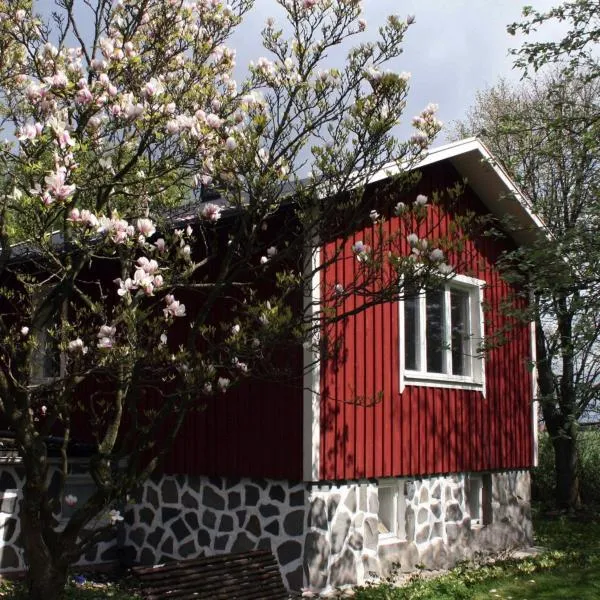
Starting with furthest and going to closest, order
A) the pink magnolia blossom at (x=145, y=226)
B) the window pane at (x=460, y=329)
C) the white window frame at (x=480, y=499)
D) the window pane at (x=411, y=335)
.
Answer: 1. the white window frame at (x=480, y=499)
2. the window pane at (x=460, y=329)
3. the window pane at (x=411, y=335)
4. the pink magnolia blossom at (x=145, y=226)

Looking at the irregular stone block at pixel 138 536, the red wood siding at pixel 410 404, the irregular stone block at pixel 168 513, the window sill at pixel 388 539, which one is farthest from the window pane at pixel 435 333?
the irregular stone block at pixel 138 536

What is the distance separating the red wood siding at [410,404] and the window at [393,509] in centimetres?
27

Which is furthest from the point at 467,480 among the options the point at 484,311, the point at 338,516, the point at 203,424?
the point at 203,424

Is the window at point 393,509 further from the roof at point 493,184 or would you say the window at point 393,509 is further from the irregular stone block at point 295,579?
the roof at point 493,184

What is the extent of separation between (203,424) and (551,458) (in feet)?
35.6

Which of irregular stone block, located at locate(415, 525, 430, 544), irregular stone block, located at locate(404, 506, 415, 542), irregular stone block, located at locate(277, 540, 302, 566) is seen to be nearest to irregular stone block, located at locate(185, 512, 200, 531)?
irregular stone block, located at locate(277, 540, 302, 566)

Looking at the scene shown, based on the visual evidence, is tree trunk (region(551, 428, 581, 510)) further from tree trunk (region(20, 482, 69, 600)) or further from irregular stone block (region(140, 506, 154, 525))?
tree trunk (region(20, 482, 69, 600))

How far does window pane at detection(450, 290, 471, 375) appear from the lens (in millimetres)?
11039

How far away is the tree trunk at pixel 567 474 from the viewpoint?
52.7ft

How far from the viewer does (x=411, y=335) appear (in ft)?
32.9

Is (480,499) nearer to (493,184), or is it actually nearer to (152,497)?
(493,184)

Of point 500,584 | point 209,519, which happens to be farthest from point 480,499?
point 209,519

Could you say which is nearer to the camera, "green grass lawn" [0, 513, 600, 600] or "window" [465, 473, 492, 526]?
"green grass lawn" [0, 513, 600, 600]

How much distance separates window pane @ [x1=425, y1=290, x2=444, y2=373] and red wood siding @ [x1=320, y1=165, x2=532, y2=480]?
381 mm
